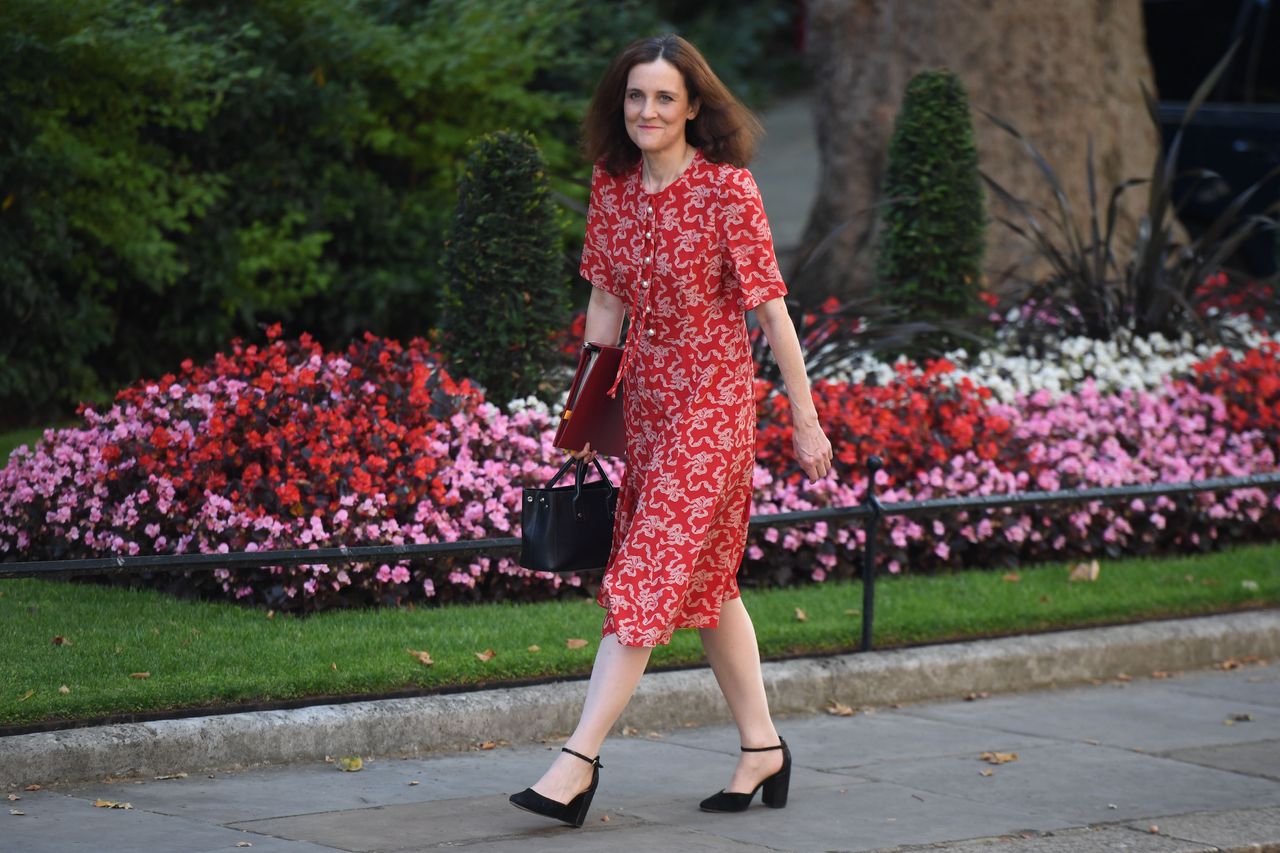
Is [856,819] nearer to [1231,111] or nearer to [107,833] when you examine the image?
[107,833]

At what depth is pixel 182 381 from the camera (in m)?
7.56

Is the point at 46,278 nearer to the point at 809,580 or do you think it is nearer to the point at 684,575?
the point at 809,580

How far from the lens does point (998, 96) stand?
456 inches

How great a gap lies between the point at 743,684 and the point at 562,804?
62 cm

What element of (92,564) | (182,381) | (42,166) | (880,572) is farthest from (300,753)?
(42,166)

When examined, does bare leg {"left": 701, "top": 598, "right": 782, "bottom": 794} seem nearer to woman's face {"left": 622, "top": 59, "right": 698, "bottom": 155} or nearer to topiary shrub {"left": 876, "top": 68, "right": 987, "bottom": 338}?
woman's face {"left": 622, "top": 59, "right": 698, "bottom": 155}

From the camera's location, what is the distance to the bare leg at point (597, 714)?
464cm

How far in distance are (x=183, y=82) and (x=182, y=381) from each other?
200 centimetres

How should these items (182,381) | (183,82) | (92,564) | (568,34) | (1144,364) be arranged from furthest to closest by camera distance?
(568,34) → (1144,364) → (183,82) → (182,381) → (92,564)

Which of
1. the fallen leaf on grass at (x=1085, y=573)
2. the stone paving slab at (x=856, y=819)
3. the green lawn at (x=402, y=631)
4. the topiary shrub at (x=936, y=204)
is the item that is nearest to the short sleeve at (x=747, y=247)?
the stone paving slab at (x=856, y=819)

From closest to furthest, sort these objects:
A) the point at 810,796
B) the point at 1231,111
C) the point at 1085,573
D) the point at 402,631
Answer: the point at 810,796 → the point at 402,631 → the point at 1085,573 → the point at 1231,111

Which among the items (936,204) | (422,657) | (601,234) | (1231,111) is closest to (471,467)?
(422,657)

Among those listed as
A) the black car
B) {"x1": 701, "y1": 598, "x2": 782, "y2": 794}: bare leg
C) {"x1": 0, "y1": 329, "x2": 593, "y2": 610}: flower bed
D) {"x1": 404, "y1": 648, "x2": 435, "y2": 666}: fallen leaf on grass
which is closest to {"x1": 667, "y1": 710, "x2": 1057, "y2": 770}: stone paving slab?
{"x1": 701, "y1": 598, "x2": 782, "y2": 794}: bare leg

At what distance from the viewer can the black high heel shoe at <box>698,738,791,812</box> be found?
496 centimetres
